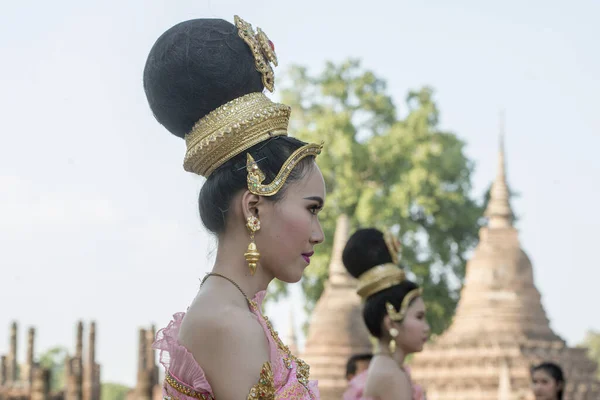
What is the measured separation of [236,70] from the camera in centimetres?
296

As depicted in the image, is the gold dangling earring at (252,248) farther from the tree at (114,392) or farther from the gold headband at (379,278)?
the tree at (114,392)

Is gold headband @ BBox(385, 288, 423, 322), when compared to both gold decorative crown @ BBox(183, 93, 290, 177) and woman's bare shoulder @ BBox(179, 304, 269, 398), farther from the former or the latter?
woman's bare shoulder @ BBox(179, 304, 269, 398)

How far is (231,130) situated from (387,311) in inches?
120

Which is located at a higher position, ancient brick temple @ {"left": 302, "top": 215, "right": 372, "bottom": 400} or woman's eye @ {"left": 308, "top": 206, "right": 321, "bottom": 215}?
ancient brick temple @ {"left": 302, "top": 215, "right": 372, "bottom": 400}

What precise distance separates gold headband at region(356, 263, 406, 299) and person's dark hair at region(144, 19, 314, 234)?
300 centimetres

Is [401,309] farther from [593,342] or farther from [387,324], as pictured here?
[593,342]

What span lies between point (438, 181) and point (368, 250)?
24890 millimetres

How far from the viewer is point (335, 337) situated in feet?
81.3

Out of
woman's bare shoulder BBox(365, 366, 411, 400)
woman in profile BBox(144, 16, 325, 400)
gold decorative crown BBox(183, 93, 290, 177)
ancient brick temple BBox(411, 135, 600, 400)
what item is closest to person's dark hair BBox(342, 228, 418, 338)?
woman's bare shoulder BBox(365, 366, 411, 400)

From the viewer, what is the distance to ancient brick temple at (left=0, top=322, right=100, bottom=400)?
18.8m

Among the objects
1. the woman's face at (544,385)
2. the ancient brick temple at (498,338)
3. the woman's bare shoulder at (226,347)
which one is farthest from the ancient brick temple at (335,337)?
the woman's bare shoulder at (226,347)

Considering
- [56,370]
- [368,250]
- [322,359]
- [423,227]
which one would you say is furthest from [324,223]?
[56,370]

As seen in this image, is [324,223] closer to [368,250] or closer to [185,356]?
[368,250]

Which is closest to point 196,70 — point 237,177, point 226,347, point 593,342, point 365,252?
point 237,177
